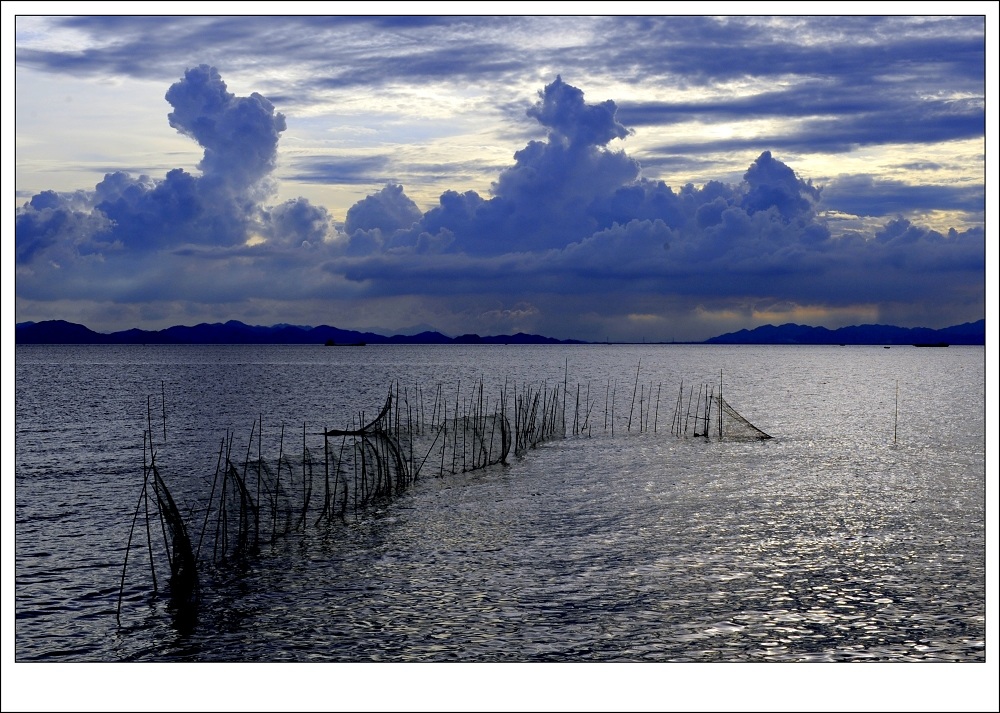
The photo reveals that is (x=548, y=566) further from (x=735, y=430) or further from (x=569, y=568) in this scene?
(x=735, y=430)

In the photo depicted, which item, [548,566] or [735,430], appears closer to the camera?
[548,566]

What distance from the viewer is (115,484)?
2319cm

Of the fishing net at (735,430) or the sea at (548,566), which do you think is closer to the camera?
the sea at (548,566)

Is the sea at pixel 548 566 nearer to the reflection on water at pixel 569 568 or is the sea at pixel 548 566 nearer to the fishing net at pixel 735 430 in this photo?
the reflection on water at pixel 569 568

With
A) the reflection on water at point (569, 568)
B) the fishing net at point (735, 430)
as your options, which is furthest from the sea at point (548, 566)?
the fishing net at point (735, 430)

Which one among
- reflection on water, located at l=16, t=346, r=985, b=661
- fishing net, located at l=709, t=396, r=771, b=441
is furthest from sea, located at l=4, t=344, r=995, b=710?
fishing net, located at l=709, t=396, r=771, b=441

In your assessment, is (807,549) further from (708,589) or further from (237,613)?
(237,613)

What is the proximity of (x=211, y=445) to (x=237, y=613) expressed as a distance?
2168 cm

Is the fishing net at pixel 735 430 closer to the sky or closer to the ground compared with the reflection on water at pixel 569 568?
closer to the sky

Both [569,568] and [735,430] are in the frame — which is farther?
[735,430]

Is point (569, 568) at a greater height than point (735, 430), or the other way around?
point (735, 430)

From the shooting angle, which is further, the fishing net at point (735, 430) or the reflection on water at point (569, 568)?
the fishing net at point (735, 430)

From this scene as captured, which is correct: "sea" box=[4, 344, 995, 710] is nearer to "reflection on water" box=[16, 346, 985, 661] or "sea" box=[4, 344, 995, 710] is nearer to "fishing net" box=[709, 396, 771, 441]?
"reflection on water" box=[16, 346, 985, 661]

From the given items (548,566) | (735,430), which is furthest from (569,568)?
(735,430)
